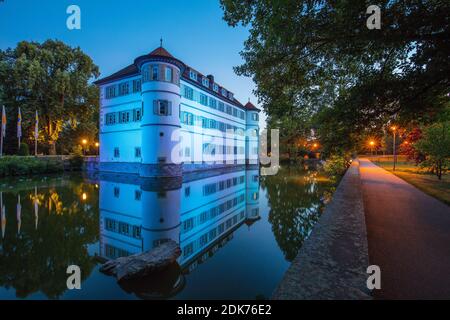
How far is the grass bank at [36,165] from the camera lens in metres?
24.1

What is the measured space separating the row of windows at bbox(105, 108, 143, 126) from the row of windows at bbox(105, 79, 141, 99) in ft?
7.05

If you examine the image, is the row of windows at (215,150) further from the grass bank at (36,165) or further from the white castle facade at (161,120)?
the grass bank at (36,165)

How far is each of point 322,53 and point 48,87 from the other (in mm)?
37142

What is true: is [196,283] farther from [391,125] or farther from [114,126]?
[114,126]

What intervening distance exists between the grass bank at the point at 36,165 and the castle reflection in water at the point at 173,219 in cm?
1643

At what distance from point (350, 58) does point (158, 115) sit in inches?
718

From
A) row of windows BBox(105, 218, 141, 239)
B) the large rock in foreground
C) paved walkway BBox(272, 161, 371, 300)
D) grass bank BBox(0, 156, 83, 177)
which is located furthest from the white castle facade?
paved walkway BBox(272, 161, 371, 300)

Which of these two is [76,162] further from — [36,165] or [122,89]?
[122,89]

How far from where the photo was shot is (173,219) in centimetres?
959

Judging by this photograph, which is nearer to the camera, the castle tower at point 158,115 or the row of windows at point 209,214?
the row of windows at point 209,214

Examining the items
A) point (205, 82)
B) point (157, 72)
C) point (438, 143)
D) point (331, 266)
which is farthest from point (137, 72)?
point (438, 143)

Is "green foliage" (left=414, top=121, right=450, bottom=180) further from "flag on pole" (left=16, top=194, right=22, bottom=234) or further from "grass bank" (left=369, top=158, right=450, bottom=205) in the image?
"flag on pole" (left=16, top=194, right=22, bottom=234)

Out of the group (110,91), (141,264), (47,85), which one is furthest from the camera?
(47,85)

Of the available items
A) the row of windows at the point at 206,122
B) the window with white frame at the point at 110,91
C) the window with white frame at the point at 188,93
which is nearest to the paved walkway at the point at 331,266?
the row of windows at the point at 206,122
